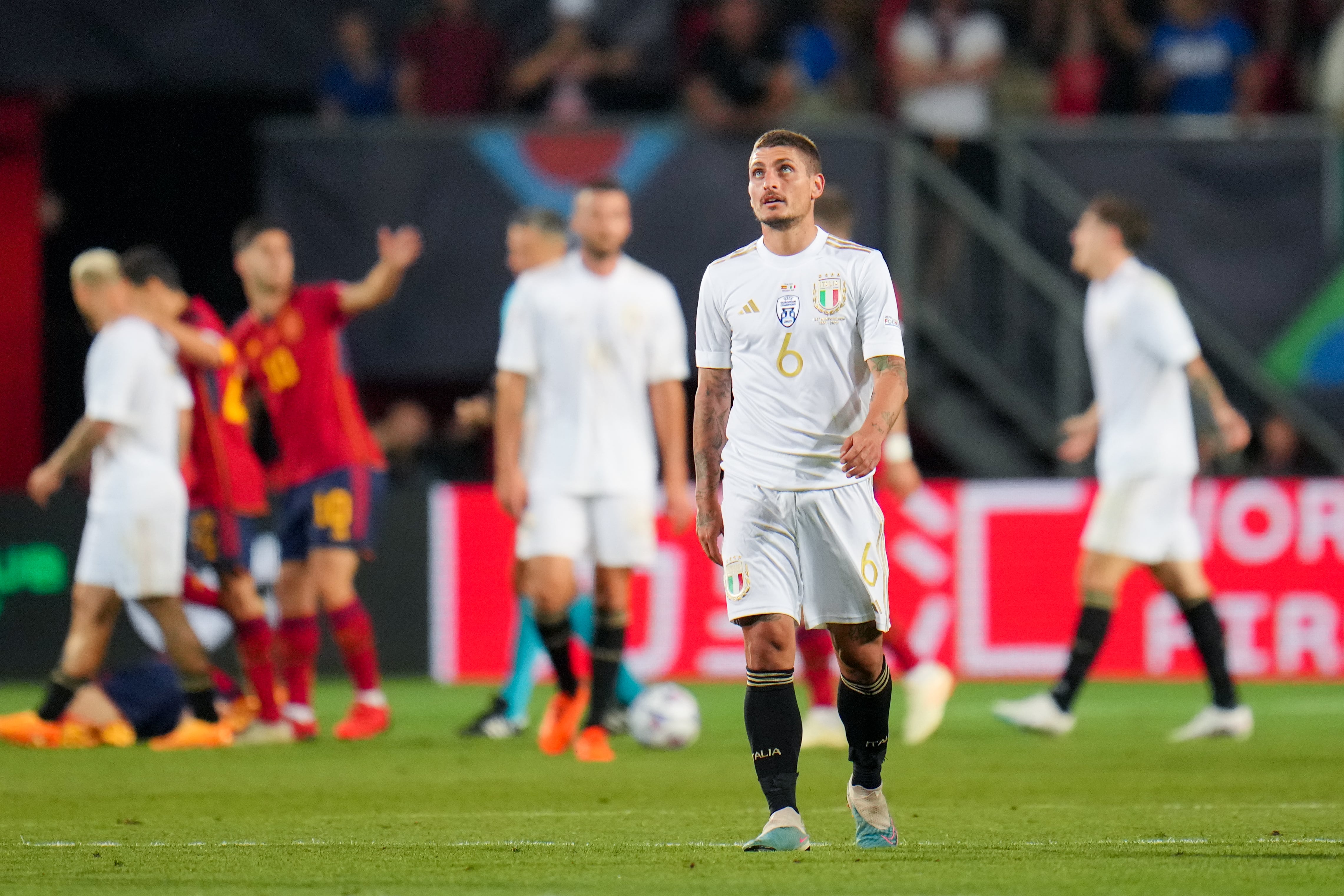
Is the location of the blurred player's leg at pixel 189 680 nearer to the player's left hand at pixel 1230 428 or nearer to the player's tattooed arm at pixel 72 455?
the player's tattooed arm at pixel 72 455

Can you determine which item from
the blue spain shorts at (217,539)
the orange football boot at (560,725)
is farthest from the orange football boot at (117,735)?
the orange football boot at (560,725)

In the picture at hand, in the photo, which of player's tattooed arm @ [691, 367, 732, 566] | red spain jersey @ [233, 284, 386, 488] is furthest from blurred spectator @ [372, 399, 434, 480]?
player's tattooed arm @ [691, 367, 732, 566]

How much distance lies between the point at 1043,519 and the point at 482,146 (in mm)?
4846

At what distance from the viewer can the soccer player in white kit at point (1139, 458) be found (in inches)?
386

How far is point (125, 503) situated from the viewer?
31.8 ft

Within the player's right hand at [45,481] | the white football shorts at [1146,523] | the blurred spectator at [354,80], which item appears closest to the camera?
the player's right hand at [45,481]

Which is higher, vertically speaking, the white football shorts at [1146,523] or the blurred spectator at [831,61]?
the blurred spectator at [831,61]

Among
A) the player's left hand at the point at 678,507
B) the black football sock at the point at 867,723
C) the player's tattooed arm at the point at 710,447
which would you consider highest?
the player's tattooed arm at the point at 710,447

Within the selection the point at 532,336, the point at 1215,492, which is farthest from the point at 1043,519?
the point at 532,336

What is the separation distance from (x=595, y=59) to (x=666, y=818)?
9593 millimetres

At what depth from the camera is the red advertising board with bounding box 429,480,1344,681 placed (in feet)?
43.8

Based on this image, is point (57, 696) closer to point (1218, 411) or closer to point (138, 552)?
point (138, 552)

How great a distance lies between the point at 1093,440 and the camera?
10602 mm

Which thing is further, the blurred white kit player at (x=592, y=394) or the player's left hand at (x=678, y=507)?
the blurred white kit player at (x=592, y=394)
